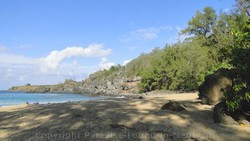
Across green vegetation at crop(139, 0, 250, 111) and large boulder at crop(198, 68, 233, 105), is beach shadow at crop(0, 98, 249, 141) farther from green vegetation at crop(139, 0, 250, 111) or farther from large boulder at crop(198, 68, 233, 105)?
green vegetation at crop(139, 0, 250, 111)

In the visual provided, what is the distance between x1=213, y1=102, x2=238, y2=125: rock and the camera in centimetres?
888

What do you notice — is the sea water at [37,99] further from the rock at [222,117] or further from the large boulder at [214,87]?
the rock at [222,117]

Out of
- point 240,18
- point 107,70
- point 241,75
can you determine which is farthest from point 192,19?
point 107,70

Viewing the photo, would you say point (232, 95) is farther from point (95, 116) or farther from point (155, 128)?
point (95, 116)

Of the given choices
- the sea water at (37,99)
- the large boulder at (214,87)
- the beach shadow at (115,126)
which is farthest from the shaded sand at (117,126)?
the sea water at (37,99)

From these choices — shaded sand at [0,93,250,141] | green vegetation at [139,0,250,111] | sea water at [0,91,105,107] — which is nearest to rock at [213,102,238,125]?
shaded sand at [0,93,250,141]

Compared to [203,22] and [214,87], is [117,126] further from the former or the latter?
[203,22]

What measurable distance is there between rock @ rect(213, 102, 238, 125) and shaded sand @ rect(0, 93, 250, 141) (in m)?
0.26

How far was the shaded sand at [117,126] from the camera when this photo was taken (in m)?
7.72

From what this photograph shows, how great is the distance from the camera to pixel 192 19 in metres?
48.7

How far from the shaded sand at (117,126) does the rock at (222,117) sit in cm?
26

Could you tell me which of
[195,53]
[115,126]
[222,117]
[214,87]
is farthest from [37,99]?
[222,117]

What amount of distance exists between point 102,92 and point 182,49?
25.9m

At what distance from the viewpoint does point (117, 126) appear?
8594 millimetres
